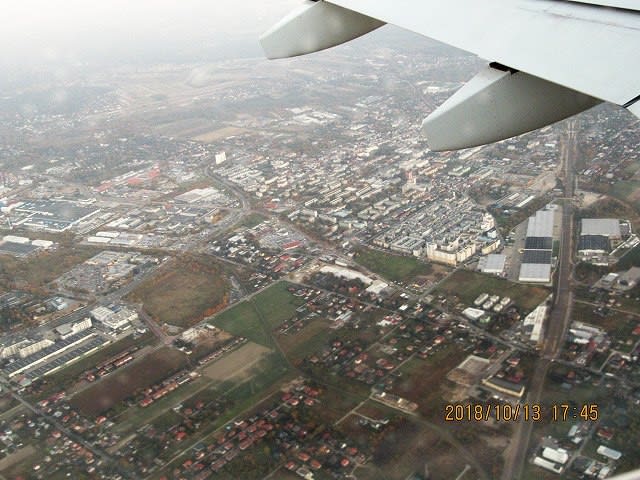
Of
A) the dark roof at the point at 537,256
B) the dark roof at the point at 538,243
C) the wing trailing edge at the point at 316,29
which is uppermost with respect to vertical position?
the wing trailing edge at the point at 316,29

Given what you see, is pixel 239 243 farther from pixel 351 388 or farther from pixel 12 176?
pixel 12 176

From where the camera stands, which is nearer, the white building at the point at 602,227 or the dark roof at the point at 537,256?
the dark roof at the point at 537,256

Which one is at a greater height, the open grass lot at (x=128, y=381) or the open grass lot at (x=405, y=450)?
the open grass lot at (x=405, y=450)

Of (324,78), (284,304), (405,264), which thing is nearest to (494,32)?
(284,304)

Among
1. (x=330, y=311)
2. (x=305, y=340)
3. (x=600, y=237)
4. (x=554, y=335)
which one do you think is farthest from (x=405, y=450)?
(x=600, y=237)

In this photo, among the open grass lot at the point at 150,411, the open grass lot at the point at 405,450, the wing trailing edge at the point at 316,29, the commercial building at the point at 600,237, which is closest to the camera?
the wing trailing edge at the point at 316,29

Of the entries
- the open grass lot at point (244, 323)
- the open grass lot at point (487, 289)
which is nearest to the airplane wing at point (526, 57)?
the open grass lot at point (244, 323)

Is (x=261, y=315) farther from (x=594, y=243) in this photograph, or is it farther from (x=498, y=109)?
(x=498, y=109)

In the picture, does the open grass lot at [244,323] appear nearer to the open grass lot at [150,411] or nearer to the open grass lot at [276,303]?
the open grass lot at [276,303]
